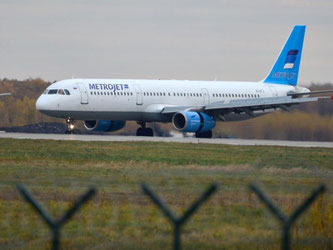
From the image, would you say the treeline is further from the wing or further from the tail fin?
the tail fin

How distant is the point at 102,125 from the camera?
50.3 meters

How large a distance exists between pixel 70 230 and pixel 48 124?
4617cm

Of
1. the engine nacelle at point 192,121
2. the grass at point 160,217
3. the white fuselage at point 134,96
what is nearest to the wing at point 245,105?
the engine nacelle at point 192,121

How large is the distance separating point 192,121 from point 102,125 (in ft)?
19.9

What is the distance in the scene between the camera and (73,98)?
45375mm

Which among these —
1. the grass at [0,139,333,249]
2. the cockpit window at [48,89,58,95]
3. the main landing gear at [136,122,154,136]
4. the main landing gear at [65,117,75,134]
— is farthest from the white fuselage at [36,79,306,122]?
the grass at [0,139,333,249]

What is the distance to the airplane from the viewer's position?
45.8 metres

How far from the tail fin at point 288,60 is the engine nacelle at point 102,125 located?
1209cm

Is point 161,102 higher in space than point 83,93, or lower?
lower

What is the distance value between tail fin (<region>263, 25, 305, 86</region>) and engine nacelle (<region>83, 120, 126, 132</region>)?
1209 centimetres

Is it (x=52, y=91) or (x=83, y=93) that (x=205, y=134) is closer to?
(x=83, y=93)

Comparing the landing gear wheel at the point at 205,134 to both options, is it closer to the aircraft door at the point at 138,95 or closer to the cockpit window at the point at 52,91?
the aircraft door at the point at 138,95

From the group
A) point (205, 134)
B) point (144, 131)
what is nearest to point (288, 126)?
point (205, 134)

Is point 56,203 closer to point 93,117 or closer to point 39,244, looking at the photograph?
point 39,244
